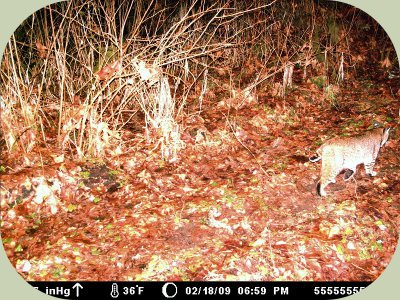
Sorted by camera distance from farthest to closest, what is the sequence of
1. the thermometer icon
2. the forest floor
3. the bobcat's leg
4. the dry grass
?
1. the bobcat's leg
2. the dry grass
3. the forest floor
4. the thermometer icon

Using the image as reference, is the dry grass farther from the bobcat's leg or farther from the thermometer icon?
the bobcat's leg

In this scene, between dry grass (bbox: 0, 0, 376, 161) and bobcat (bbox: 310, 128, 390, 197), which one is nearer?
dry grass (bbox: 0, 0, 376, 161)

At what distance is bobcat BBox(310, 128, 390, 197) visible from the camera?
202 inches

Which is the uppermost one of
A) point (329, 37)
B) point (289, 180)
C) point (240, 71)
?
point (329, 37)

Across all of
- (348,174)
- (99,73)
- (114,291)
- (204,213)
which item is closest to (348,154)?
(348,174)

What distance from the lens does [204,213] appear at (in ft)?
15.5

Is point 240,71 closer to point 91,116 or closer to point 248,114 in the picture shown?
point 248,114

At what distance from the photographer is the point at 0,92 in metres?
4.74

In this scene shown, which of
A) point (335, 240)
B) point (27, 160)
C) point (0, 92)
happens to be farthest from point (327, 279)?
point (0, 92)

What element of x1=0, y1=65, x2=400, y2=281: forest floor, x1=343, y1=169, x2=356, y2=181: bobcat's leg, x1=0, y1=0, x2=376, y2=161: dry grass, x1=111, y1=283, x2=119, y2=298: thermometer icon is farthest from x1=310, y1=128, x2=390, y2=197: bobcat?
x1=111, y1=283, x2=119, y2=298: thermometer icon

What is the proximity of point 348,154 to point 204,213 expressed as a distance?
2.82 m

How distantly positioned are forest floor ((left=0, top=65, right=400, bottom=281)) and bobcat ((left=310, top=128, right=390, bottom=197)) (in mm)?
202

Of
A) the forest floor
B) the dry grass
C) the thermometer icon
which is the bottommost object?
the thermometer icon

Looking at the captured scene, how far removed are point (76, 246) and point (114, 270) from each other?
2.34 ft
